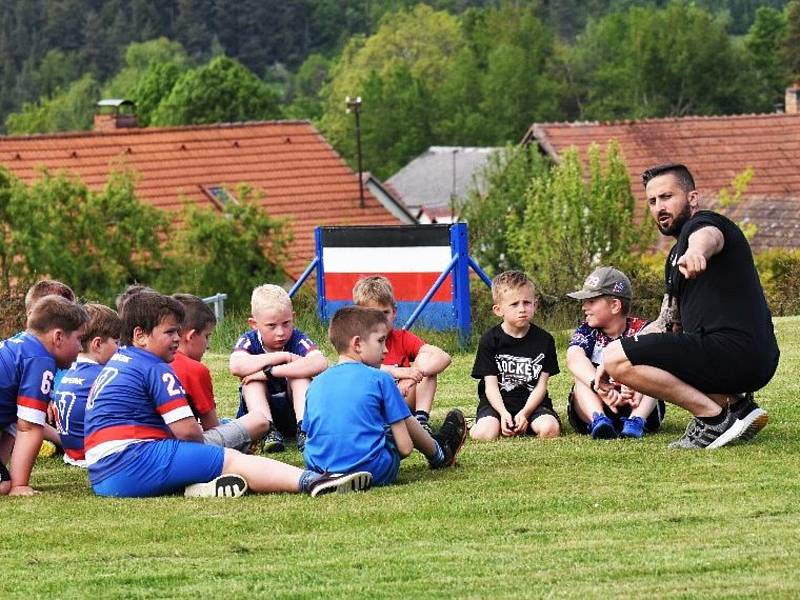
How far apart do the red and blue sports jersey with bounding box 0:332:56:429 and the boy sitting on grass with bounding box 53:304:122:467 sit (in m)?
0.66

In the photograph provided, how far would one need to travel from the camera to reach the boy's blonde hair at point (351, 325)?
8469mm

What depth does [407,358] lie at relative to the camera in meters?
10.6

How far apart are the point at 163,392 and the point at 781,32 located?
113559mm

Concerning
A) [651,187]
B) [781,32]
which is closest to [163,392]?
[651,187]

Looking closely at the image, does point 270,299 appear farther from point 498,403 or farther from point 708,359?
point 708,359

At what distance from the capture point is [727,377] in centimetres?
901

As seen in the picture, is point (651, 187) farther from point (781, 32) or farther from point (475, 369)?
point (781, 32)

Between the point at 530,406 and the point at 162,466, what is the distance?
273cm

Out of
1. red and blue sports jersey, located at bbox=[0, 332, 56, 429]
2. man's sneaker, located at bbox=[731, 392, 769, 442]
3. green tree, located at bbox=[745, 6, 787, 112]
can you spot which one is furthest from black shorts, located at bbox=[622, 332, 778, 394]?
green tree, located at bbox=[745, 6, 787, 112]

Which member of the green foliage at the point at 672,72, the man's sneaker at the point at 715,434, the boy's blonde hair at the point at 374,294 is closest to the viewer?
the man's sneaker at the point at 715,434

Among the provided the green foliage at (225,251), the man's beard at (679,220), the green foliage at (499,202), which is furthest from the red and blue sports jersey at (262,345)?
the green foliage at (499,202)

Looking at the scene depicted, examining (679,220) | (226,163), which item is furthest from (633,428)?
(226,163)

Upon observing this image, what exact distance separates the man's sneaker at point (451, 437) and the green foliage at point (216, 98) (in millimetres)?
92358

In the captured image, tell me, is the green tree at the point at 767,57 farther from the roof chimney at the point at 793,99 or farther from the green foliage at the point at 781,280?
the green foliage at the point at 781,280
